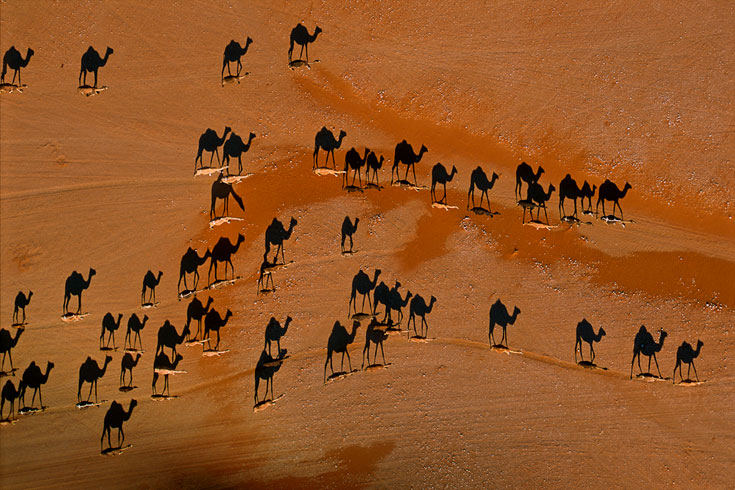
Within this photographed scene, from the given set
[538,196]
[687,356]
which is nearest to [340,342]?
[538,196]

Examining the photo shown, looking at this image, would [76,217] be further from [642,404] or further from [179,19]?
[642,404]

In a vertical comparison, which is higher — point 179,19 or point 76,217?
point 179,19

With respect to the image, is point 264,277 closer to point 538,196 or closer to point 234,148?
point 234,148

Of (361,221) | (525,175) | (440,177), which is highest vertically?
(525,175)

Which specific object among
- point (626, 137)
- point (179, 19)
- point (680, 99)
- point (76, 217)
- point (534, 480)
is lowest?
point (534, 480)


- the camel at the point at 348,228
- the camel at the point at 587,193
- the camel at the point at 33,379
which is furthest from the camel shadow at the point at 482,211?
the camel at the point at 33,379

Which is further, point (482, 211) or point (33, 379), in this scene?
point (33, 379)

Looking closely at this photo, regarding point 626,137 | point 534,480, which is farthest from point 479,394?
point 626,137
